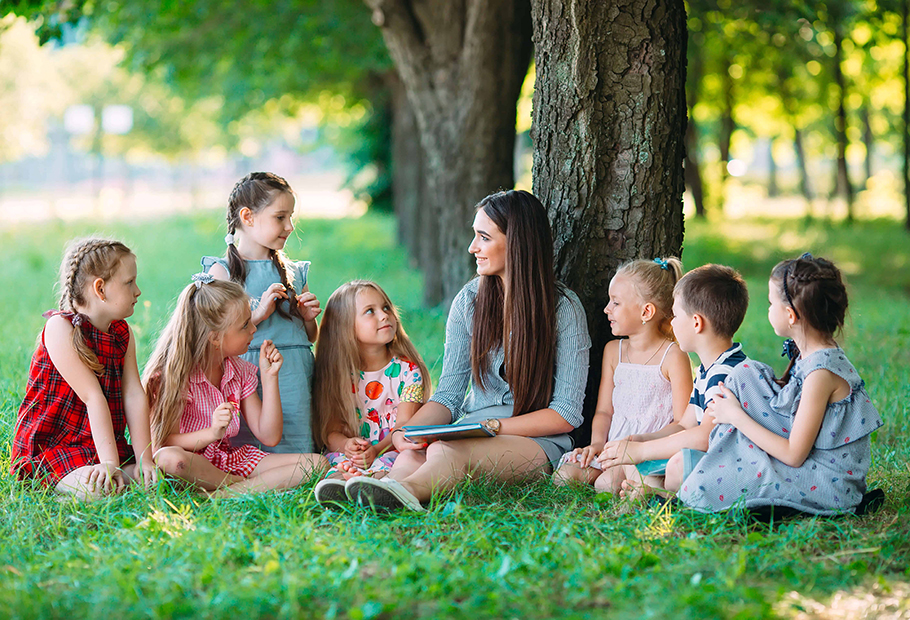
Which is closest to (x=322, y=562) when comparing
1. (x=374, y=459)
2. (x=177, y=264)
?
(x=374, y=459)

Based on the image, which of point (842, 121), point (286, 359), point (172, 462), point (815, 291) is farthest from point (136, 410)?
point (842, 121)

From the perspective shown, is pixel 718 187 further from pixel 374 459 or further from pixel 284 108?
pixel 374 459

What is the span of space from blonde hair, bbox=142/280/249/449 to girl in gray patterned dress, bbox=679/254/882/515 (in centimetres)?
220

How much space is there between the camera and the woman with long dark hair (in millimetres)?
4027

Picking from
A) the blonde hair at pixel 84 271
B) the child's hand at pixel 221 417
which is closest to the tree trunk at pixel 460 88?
the blonde hair at pixel 84 271

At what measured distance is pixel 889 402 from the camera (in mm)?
5332

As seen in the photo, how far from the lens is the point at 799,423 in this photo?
10.8 ft

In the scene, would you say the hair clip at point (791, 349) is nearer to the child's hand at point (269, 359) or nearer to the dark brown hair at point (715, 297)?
the dark brown hair at point (715, 297)

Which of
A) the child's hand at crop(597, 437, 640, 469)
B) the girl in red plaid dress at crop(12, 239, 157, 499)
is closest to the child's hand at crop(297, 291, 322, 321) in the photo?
the girl in red plaid dress at crop(12, 239, 157, 499)

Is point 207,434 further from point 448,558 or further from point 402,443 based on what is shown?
point 448,558

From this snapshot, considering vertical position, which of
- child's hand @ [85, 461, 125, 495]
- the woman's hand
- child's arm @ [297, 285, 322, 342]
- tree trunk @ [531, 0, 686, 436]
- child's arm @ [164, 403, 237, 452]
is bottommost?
child's hand @ [85, 461, 125, 495]

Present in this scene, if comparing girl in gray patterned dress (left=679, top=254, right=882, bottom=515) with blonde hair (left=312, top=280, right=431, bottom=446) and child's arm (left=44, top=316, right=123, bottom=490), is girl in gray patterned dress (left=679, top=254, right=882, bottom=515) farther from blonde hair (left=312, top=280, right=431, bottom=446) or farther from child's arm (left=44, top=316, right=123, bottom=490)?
child's arm (left=44, top=316, right=123, bottom=490)

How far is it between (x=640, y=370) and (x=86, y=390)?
2.53m

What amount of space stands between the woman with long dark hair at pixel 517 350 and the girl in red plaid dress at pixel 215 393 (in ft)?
1.98
